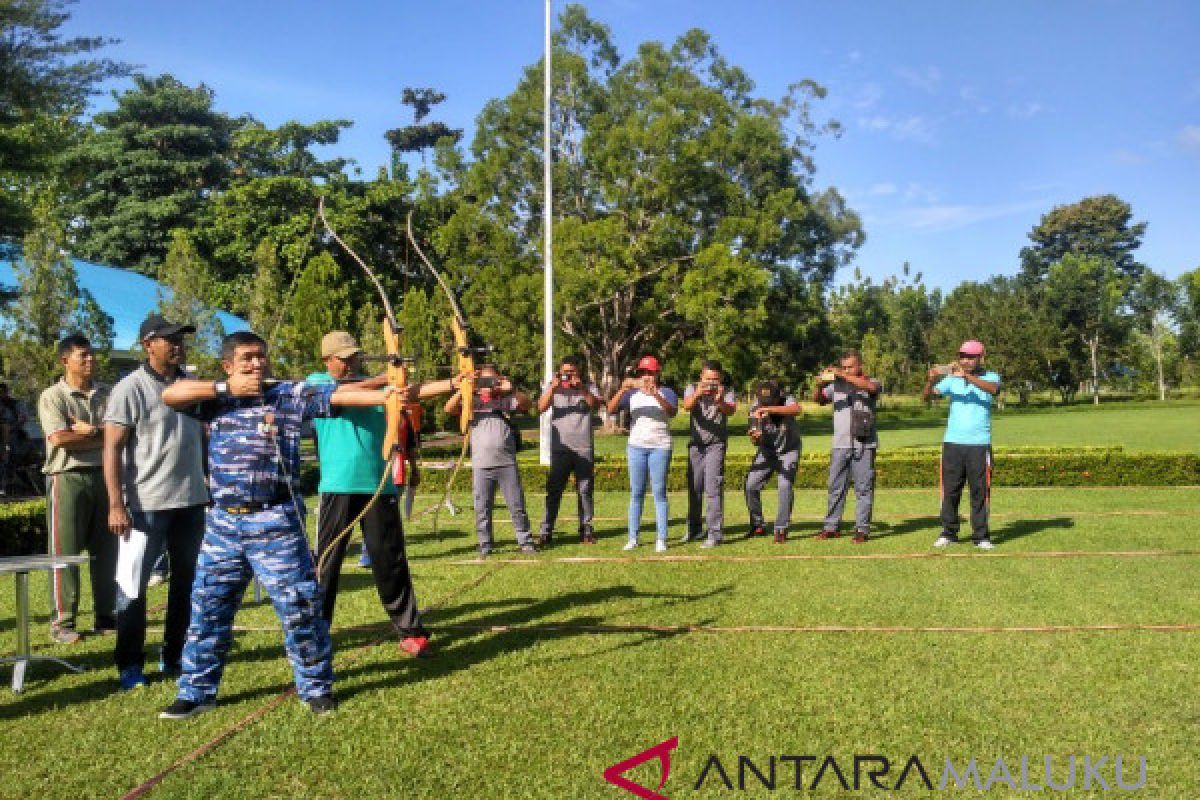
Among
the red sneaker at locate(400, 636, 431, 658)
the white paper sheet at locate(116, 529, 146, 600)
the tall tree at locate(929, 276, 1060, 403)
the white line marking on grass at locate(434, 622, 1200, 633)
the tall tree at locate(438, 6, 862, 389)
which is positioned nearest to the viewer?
the white paper sheet at locate(116, 529, 146, 600)

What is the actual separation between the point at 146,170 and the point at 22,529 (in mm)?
35486

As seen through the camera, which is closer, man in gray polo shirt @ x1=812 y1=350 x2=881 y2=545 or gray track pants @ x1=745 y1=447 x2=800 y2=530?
man in gray polo shirt @ x1=812 y1=350 x2=881 y2=545

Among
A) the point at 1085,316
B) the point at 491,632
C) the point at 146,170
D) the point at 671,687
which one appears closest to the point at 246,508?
the point at 491,632

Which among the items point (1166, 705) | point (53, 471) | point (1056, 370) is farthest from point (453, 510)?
point (1056, 370)

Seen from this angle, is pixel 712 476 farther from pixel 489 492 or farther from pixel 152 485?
pixel 152 485

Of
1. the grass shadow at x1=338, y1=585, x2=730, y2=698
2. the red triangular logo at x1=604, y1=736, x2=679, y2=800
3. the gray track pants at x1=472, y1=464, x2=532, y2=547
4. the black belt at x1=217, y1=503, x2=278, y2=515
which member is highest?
the black belt at x1=217, y1=503, x2=278, y2=515

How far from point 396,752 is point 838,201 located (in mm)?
56881

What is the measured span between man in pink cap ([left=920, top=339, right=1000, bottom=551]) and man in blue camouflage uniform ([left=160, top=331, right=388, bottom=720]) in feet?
20.9

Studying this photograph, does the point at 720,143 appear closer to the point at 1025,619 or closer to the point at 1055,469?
the point at 1055,469

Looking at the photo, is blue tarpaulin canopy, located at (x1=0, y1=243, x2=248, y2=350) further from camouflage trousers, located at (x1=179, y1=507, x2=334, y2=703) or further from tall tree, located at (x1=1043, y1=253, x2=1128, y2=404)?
tall tree, located at (x1=1043, y1=253, x2=1128, y2=404)

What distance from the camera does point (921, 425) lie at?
42.7 m

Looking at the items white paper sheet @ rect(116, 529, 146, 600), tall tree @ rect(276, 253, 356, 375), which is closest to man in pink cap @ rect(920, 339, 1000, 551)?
white paper sheet @ rect(116, 529, 146, 600)

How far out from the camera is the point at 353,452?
19.2ft

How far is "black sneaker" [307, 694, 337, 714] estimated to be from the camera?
4703 mm
